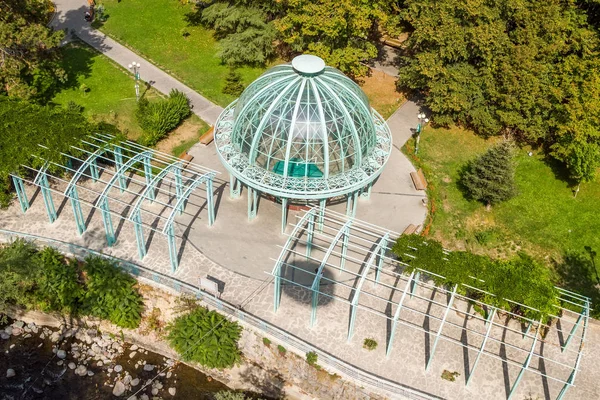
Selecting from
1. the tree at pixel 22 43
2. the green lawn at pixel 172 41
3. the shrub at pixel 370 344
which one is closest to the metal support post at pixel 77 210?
the tree at pixel 22 43

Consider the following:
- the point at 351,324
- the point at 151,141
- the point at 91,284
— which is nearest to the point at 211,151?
the point at 151,141

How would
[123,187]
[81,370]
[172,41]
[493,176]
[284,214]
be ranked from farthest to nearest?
[172,41]
[493,176]
[284,214]
[123,187]
[81,370]

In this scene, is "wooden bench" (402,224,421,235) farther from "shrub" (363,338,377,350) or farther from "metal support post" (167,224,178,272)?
"metal support post" (167,224,178,272)

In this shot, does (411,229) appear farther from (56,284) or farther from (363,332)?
(56,284)

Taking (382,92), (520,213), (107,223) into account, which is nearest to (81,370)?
(107,223)

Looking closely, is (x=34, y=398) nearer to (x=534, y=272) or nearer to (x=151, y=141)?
(x=151, y=141)
